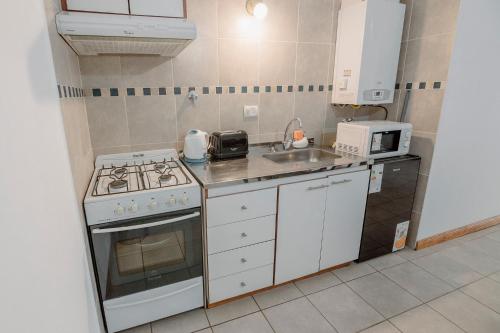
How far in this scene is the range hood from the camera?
1209 mm

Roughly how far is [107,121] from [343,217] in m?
1.74

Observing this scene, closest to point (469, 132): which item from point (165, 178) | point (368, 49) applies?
point (368, 49)

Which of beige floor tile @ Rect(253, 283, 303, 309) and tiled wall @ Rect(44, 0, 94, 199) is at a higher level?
tiled wall @ Rect(44, 0, 94, 199)

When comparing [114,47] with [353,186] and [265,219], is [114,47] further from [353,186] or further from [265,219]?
[353,186]

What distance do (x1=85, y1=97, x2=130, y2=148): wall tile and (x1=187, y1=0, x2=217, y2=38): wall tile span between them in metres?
0.72

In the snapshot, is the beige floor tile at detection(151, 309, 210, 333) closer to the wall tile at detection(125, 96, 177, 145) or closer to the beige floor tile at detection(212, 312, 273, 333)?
the beige floor tile at detection(212, 312, 273, 333)

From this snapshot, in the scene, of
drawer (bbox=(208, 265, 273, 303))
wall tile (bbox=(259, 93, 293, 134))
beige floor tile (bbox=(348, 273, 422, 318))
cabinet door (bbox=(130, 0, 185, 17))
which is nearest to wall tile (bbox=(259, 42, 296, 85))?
wall tile (bbox=(259, 93, 293, 134))

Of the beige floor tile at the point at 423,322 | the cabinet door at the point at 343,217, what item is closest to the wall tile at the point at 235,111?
the cabinet door at the point at 343,217

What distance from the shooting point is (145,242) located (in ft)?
4.81

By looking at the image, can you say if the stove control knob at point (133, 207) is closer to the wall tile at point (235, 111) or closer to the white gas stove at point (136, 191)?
the white gas stove at point (136, 191)

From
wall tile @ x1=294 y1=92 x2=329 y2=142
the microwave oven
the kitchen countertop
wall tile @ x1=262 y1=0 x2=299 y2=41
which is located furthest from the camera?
wall tile @ x1=294 y1=92 x2=329 y2=142

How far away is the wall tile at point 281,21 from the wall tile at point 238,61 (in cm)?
16

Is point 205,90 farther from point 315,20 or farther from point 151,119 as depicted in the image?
point 315,20

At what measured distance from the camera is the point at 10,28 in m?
0.72
